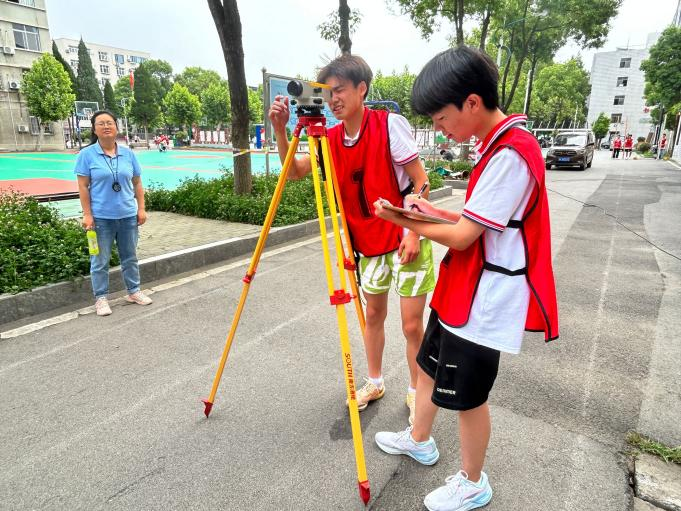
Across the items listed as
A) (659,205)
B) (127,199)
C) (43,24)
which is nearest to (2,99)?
(43,24)

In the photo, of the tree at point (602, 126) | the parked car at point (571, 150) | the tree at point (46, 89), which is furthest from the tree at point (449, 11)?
the tree at point (602, 126)

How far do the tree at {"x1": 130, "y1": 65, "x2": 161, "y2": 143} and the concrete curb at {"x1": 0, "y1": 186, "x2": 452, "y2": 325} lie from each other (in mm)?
56158

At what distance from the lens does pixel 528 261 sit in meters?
1.54

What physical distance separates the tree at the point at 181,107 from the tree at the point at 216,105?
19.0 feet

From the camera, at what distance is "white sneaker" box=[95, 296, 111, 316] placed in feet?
13.5

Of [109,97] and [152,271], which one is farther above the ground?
[109,97]

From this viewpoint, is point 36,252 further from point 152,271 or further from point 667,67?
point 667,67

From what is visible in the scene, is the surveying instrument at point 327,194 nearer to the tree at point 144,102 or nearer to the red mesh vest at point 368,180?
the red mesh vest at point 368,180

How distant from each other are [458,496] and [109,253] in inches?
146

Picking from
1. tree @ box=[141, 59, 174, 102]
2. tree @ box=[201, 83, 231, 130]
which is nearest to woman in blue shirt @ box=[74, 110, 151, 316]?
tree @ box=[201, 83, 231, 130]

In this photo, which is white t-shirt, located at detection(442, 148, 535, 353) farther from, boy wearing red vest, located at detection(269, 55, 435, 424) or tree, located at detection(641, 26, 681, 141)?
tree, located at detection(641, 26, 681, 141)

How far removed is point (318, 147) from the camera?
2.12 metres

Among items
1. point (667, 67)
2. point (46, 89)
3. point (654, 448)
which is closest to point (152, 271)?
point (654, 448)

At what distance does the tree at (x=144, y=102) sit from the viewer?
56406 mm
